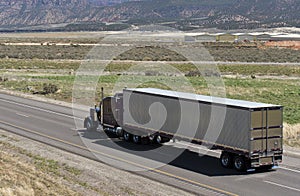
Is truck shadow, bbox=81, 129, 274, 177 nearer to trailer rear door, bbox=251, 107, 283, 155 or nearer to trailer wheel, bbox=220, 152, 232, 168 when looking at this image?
trailer wheel, bbox=220, 152, 232, 168

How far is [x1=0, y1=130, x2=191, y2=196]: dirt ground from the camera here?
19.4 meters

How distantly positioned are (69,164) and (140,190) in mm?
5168

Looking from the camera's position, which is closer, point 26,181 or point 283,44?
point 26,181

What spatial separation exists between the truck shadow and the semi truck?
0.46 metres

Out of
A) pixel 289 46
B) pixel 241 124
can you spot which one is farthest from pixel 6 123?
pixel 289 46

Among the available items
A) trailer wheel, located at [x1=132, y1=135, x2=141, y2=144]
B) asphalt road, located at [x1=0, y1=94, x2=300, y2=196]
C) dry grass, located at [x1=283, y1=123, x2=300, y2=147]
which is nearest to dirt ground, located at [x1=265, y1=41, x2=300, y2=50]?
dry grass, located at [x1=283, y1=123, x2=300, y2=147]

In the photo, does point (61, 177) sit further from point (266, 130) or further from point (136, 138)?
point (266, 130)

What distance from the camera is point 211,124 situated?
2433 centimetres

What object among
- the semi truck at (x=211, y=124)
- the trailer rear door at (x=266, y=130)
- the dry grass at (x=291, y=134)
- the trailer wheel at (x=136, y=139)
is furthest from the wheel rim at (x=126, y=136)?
the trailer rear door at (x=266, y=130)

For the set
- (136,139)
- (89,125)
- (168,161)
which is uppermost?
(89,125)

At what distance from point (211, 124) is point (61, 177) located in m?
6.67

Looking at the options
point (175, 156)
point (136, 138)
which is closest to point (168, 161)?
point (175, 156)

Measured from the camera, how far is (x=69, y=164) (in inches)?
982

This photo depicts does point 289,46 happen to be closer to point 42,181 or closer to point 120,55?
point 120,55
